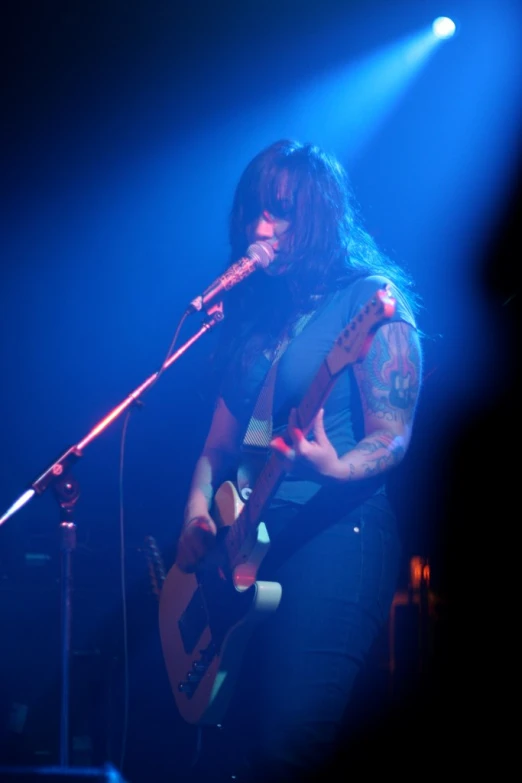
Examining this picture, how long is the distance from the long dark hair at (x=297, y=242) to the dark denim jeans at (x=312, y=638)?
2.57 ft

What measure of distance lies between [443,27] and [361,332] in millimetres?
2198

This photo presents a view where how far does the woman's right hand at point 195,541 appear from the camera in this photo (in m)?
2.15

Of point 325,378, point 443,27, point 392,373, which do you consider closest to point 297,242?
point 392,373

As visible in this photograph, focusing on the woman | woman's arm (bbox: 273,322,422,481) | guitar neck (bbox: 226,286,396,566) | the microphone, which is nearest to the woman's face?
the woman

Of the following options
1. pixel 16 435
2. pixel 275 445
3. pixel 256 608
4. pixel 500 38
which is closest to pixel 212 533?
pixel 256 608

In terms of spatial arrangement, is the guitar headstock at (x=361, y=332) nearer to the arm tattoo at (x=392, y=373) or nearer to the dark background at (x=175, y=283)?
the arm tattoo at (x=392, y=373)

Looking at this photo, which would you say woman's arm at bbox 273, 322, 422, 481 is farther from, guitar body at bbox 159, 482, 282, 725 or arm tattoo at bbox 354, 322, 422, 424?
guitar body at bbox 159, 482, 282, 725

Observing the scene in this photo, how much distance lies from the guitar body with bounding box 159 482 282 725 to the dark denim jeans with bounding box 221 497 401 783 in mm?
54

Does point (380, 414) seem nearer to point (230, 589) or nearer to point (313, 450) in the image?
point (313, 450)

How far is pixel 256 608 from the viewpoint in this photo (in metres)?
1.89

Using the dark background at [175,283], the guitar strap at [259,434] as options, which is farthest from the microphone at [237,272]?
the dark background at [175,283]

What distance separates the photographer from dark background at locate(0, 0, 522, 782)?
8.80ft

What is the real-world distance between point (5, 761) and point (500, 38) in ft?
11.0

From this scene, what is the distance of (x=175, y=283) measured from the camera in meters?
3.49
